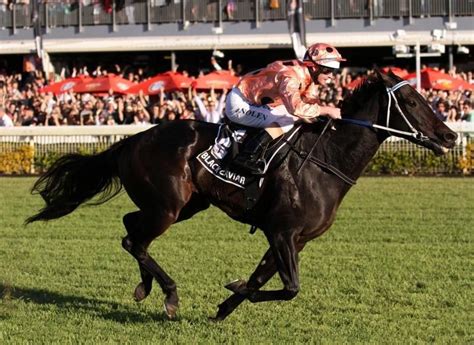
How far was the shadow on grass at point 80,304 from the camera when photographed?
6012 millimetres

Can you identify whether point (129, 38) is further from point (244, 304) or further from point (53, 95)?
point (244, 304)

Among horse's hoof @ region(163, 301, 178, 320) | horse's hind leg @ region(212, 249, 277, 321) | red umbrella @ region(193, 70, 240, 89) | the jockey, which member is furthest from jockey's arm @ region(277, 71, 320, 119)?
red umbrella @ region(193, 70, 240, 89)

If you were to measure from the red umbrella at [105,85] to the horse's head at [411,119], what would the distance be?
52.5ft

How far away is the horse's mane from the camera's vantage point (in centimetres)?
596

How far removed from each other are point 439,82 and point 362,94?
14.1 meters

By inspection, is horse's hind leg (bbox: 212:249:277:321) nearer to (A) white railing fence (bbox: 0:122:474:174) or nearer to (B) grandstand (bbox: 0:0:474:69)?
(A) white railing fence (bbox: 0:122:474:174)

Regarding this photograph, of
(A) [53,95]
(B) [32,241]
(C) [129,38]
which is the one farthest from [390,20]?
(B) [32,241]

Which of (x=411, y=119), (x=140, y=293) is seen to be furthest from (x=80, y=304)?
(x=411, y=119)

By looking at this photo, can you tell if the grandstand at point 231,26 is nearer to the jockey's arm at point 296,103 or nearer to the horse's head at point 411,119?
the horse's head at point 411,119

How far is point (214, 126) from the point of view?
20.8 ft

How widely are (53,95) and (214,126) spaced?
56.0ft

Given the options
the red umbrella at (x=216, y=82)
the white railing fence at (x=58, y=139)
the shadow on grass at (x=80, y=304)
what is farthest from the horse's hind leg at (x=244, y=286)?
the red umbrella at (x=216, y=82)

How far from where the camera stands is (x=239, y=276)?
744cm

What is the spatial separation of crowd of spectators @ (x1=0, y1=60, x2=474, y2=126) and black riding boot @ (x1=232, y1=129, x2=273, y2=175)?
912cm
